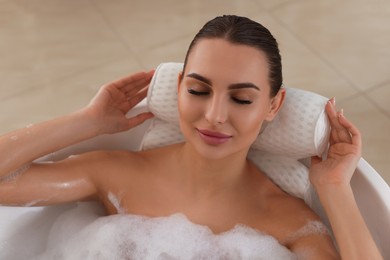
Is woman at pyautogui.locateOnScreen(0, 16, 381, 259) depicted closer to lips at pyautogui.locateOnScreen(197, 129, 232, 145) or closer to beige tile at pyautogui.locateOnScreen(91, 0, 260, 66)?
lips at pyautogui.locateOnScreen(197, 129, 232, 145)

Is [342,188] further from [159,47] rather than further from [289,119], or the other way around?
[159,47]

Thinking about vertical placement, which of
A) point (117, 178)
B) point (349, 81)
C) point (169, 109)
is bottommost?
point (349, 81)

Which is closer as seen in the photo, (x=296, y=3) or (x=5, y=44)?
(x=5, y=44)

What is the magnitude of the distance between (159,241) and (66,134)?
1.19 feet

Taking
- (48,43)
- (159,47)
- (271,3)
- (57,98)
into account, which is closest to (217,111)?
(57,98)

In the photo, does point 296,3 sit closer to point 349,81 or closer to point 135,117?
point 349,81

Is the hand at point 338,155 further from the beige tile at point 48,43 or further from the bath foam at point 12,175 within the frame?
the beige tile at point 48,43

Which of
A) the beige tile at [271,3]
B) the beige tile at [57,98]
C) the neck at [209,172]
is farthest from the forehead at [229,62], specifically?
the beige tile at [271,3]

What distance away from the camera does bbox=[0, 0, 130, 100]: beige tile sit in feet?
9.18

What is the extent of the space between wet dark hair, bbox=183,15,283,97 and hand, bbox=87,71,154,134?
0.96 feet

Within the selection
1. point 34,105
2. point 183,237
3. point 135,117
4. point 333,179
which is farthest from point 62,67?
point 333,179

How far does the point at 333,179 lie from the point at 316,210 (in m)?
0.21

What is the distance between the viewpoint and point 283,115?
62.4 inches

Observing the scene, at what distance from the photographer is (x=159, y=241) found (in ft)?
5.38
